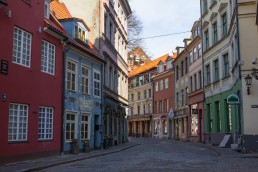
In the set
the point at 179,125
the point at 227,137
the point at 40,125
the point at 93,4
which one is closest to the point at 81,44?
the point at 93,4

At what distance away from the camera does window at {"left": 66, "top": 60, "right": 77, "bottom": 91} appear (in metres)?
22.8

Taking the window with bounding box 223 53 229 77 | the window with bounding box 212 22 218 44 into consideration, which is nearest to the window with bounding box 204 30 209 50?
the window with bounding box 212 22 218 44

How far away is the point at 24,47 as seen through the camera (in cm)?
1772

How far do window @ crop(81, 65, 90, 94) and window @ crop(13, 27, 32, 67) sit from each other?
23.6ft

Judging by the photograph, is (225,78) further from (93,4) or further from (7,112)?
(7,112)

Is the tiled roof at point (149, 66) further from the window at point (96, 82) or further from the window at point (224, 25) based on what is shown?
the window at point (96, 82)

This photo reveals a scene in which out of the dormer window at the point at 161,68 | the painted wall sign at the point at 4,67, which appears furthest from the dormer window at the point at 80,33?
the dormer window at the point at 161,68

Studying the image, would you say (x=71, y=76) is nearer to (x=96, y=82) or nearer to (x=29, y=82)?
(x=96, y=82)

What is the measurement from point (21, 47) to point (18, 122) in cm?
325

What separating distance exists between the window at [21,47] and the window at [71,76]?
15.6 feet

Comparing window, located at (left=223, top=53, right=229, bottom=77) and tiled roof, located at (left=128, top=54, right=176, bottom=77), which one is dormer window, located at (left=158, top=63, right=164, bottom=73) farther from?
window, located at (left=223, top=53, right=229, bottom=77)

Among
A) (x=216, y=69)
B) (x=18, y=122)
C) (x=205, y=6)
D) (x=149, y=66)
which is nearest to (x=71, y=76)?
(x=18, y=122)

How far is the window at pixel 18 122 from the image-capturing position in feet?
54.6

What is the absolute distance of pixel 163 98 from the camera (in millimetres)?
57812
